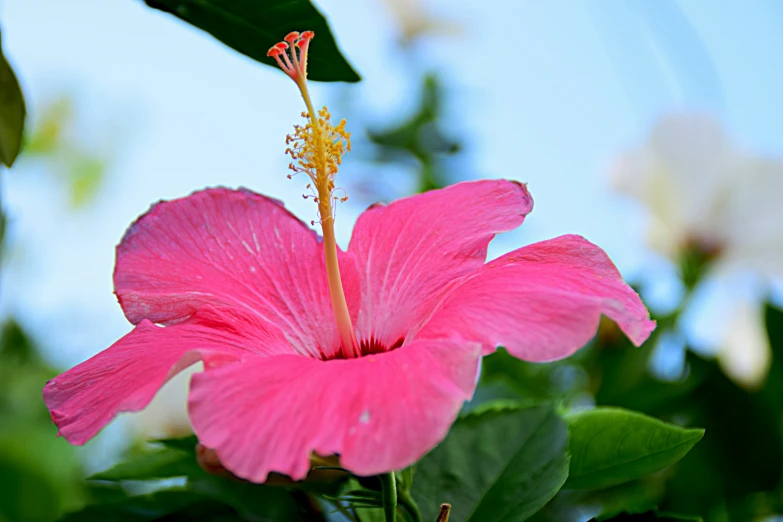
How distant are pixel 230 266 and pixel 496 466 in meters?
0.19

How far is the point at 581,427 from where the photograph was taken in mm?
472

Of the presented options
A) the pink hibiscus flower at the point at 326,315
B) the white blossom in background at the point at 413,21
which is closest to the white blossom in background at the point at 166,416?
the pink hibiscus flower at the point at 326,315

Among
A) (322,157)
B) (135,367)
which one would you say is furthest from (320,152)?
(135,367)

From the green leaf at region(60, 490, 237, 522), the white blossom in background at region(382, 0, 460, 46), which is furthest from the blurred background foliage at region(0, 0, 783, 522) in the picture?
the white blossom in background at region(382, 0, 460, 46)

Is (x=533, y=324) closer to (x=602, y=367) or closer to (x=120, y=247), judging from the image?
(x=120, y=247)

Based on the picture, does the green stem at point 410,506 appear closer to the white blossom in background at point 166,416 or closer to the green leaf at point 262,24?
the green leaf at point 262,24

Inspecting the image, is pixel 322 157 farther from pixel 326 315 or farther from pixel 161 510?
pixel 161 510

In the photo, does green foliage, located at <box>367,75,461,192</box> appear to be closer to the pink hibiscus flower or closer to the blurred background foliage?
the blurred background foliage

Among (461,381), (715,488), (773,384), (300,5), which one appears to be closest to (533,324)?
(461,381)

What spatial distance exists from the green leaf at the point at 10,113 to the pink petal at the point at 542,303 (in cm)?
30

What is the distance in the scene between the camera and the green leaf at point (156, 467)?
50 centimetres

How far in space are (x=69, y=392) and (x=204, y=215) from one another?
5.6 inches

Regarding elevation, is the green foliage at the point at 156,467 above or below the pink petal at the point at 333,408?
below

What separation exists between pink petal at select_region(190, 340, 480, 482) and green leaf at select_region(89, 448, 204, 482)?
19 cm
